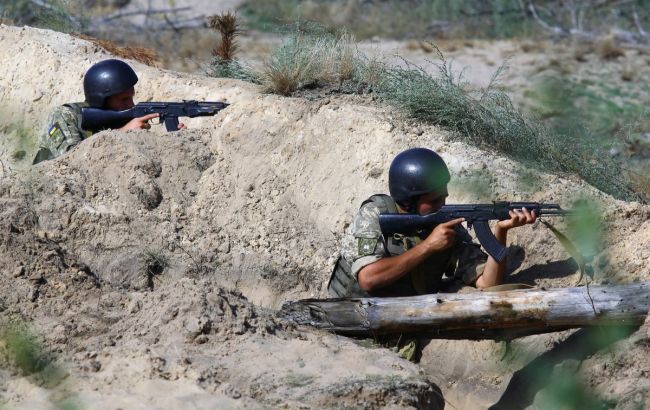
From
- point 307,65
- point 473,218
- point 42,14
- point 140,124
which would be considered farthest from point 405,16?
point 473,218

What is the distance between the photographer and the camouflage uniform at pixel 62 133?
948 cm

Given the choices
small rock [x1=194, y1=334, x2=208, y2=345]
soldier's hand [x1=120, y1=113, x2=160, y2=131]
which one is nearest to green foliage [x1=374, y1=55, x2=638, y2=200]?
soldier's hand [x1=120, y1=113, x2=160, y2=131]

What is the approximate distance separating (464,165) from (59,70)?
581cm

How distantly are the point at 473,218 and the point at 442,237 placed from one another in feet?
0.84

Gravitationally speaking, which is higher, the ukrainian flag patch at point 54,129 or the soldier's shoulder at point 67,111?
the soldier's shoulder at point 67,111

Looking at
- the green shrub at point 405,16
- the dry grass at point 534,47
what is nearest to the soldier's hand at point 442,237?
the dry grass at point 534,47

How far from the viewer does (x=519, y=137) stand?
28.2ft

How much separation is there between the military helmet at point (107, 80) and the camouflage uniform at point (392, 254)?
3.51 m

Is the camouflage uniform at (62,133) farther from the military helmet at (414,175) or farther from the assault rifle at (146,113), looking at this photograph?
the military helmet at (414,175)

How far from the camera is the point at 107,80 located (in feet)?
30.9

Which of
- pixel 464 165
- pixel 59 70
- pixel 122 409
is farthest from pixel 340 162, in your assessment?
pixel 59 70

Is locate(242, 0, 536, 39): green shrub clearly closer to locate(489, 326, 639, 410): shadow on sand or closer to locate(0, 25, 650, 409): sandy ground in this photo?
locate(0, 25, 650, 409): sandy ground

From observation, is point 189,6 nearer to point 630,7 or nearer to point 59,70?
point 630,7

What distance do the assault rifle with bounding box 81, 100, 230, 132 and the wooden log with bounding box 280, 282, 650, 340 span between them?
3.35 m
